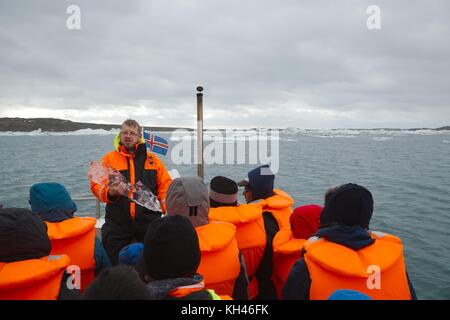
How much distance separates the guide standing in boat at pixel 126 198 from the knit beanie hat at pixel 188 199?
92cm

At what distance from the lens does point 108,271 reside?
1074 mm

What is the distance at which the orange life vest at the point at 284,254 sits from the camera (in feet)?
8.07

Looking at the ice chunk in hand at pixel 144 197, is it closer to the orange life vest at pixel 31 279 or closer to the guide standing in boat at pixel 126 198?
the guide standing in boat at pixel 126 198

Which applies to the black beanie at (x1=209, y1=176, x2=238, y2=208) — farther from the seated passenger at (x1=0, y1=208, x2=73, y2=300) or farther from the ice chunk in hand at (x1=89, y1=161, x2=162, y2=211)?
the seated passenger at (x1=0, y1=208, x2=73, y2=300)

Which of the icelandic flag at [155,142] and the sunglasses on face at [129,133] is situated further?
the icelandic flag at [155,142]

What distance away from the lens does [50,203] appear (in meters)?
2.37

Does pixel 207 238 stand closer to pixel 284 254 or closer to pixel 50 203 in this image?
pixel 284 254

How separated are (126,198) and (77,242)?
2.15ft

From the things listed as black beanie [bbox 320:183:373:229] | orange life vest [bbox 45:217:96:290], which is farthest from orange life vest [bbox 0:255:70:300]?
black beanie [bbox 320:183:373:229]

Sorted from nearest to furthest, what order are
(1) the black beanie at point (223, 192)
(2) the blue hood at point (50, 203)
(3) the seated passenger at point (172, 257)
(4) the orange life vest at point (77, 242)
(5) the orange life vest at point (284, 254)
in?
(3) the seated passenger at point (172, 257), (4) the orange life vest at point (77, 242), (2) the blue hood at point (50, 203), (5) the orange life vest at point (284, 254), (1) the black beanie at point (223, 192)

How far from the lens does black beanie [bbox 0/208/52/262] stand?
5.44ft

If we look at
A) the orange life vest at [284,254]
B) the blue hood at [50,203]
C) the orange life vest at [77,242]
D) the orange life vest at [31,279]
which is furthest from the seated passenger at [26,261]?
the orange life vest at [284,254]

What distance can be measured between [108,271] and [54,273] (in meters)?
0.79
